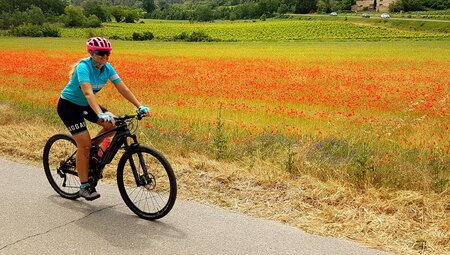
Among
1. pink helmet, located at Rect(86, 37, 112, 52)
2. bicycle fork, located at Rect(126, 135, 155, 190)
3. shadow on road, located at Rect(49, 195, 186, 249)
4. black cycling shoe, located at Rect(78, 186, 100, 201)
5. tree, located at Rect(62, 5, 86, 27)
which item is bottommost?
shadow on road, located at Rect(49, 195, 186, 249)

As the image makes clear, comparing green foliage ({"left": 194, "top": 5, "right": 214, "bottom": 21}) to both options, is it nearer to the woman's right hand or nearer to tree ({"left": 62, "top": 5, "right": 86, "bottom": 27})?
tree ({"left": 62, "top": 5, "right": 86, "bottom": 27})

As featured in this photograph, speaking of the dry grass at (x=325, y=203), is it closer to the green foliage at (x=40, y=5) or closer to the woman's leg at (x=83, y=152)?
the woman's leg at (x=83, y=152)

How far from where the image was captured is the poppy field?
609 centimetres

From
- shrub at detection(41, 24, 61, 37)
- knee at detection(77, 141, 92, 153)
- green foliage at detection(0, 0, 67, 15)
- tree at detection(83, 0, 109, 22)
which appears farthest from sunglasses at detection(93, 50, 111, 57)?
tree at detection(83, 0, 109, 22)

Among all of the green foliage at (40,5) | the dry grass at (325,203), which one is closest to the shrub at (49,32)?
the green foliage at (40,5)

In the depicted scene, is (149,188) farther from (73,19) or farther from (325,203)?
(73,19)

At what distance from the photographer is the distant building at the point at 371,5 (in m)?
141

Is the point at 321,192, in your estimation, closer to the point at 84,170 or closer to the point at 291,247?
the point at 291,247

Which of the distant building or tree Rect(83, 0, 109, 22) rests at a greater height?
tree Rect(83, 0, 109, 22)

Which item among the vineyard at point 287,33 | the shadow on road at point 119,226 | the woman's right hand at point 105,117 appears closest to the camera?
the shadow on road at point 119,226

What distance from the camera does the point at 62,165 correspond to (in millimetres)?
5426

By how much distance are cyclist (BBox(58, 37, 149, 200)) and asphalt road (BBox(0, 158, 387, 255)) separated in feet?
1.33

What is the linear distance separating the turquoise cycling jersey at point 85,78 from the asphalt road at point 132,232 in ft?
4.36

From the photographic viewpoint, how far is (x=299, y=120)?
34.3 ft
